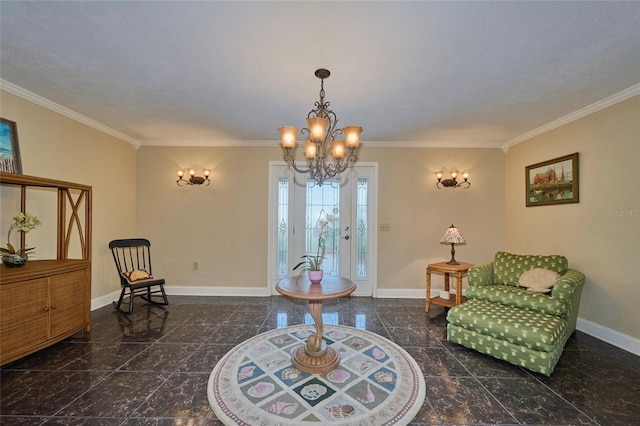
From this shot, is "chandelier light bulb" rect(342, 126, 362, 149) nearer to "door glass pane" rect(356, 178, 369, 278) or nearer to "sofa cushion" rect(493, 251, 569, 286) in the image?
"door glass pane" rect(356, 178, 369, 278)

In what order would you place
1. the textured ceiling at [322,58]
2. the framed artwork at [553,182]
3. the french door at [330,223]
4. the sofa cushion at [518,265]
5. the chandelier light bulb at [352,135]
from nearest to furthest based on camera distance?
the textured ceiling at [322,58], the chandelier light bulb at [352,135], the sofa cushion at [518,265], the framed artwork at [553,182], the french door at [330,223]

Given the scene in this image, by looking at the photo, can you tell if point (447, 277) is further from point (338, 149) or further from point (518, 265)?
point (338, 149)

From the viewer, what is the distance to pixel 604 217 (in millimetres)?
2771

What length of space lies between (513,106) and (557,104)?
44 cm

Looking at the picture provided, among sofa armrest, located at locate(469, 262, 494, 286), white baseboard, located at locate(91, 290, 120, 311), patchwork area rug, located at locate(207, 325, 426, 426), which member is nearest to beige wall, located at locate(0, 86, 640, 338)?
white baseboard, located at locate(91, 290, 120, 311)

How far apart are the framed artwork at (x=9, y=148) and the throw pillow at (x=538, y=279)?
17.9 ft

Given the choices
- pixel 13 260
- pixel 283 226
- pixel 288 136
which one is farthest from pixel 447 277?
pixel 13 260

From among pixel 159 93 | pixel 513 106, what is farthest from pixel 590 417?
pixel 159 93

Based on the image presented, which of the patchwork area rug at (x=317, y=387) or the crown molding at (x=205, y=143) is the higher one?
the crown molding at (x=205, y=143)

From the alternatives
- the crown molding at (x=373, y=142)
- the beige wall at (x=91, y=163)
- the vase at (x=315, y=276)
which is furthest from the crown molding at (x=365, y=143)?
the vase at (x=315, y=276)

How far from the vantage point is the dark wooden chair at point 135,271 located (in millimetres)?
3443

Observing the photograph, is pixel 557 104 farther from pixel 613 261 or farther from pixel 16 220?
pixel 16 220

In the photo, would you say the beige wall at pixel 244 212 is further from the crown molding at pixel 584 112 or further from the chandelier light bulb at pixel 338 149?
the chandelier light bulb at pixel 338 149

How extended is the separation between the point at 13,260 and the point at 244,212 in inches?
98.1
